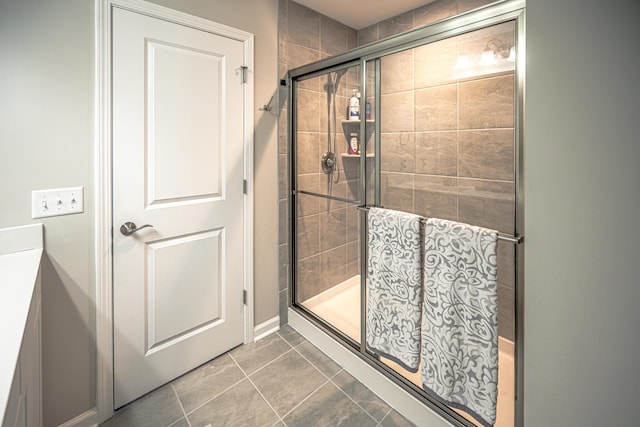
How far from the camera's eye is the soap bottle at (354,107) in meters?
1.88

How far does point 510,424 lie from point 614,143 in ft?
4.23

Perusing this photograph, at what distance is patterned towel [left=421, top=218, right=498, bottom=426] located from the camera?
117 cm

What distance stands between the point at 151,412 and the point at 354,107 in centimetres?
205

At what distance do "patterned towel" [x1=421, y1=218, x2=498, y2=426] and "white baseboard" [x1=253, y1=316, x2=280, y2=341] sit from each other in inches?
48.2

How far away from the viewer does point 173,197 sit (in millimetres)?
1737

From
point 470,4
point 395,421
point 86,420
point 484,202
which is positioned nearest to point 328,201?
point 484,202

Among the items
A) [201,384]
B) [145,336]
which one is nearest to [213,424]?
[201,384]

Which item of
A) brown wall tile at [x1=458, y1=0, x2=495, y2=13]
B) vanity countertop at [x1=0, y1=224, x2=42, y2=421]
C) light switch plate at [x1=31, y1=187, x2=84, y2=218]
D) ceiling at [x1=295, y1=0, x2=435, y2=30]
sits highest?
ceiling at [x1=295, y1=0, x2=435, y2=30]

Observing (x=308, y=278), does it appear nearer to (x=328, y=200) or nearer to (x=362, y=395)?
(x=328, y=200)

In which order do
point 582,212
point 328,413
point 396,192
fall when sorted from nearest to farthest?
point 582,212 < point 328,413 < point 396,192

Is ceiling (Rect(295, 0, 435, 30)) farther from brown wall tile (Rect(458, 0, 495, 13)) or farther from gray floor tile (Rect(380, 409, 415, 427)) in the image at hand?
gray floor tile (Rect(380, 409, 415, 427))

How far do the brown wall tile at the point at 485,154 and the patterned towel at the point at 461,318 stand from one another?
0.68 m

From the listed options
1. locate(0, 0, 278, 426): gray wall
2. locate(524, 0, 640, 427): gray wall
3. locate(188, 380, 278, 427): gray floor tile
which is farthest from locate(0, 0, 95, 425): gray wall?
locate(524, 0, 640, 427): gray wall

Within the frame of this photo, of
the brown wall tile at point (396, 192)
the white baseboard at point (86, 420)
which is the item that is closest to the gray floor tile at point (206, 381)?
the white baseboard at point (86, 420)
